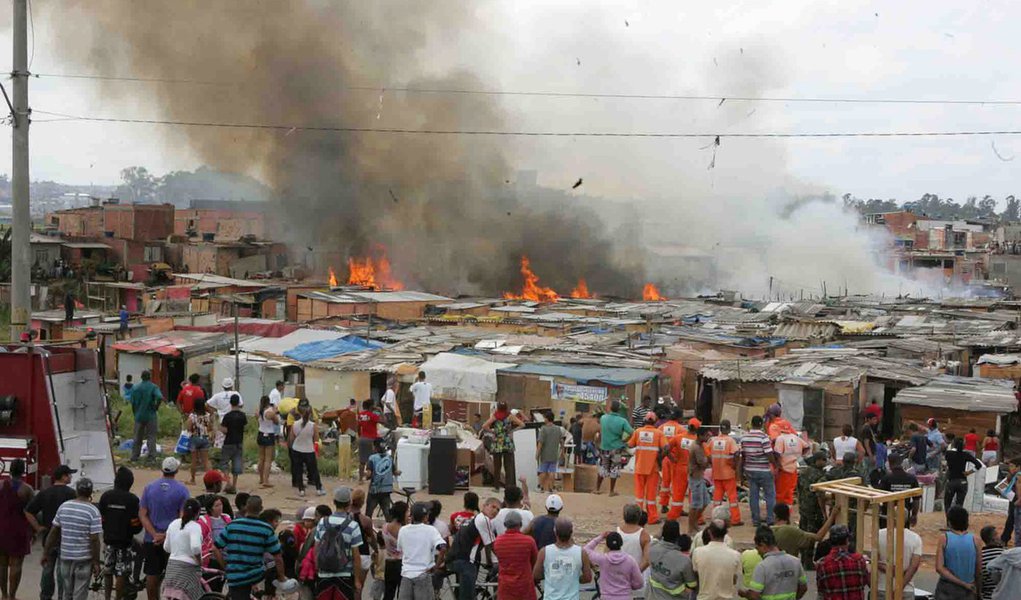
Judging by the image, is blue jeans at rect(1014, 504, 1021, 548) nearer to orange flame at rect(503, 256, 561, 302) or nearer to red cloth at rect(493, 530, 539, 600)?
red cloth at rect(493, 530, 539, 600)

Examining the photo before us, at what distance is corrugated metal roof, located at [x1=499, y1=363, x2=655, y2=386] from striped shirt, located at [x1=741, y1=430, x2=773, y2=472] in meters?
7.31

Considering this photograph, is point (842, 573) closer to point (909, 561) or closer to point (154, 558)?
point (909, 561)

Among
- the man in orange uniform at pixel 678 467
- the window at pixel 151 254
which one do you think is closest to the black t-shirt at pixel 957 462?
the man in orange uniform at pixel 678 467

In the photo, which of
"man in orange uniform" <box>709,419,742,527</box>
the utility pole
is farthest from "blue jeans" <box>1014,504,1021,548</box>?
the utility pole

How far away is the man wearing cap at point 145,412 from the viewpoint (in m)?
12.2

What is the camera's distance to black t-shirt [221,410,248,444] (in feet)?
36.6

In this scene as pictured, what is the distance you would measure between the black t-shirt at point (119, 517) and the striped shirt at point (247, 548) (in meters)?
1.08

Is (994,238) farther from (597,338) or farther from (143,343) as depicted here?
(143,343)

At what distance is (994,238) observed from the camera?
77188 millimetres

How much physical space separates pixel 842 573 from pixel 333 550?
3.24m

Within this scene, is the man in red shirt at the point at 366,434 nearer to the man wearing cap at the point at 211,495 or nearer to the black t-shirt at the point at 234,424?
the black t-shirt at the point at 234,424

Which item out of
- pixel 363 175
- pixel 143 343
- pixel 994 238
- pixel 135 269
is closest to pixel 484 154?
pixel 363 175

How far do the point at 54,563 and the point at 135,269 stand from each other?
1489 inches

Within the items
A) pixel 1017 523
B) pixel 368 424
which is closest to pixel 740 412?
pixel 368 424
